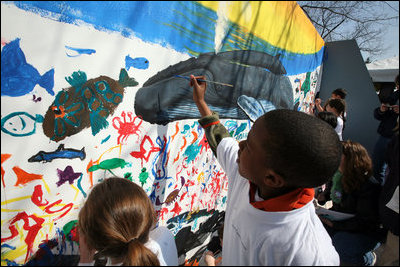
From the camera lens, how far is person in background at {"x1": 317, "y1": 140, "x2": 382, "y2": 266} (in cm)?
201

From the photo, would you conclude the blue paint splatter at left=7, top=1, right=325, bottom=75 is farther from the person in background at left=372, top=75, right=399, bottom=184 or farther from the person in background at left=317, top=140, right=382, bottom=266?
the person in background at left=372, top=75, right=399, bottom=184

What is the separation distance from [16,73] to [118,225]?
69 cm

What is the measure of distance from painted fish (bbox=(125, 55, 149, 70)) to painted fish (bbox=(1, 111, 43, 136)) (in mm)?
492

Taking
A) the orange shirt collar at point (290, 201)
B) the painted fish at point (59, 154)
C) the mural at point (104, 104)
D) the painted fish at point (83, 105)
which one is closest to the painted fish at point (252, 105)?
the mural at point (104, 104)

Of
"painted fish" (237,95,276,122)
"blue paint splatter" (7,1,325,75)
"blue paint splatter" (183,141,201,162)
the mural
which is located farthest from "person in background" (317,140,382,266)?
"blue paint splatter" (7,1,325,75)

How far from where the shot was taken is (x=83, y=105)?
1.17 meters

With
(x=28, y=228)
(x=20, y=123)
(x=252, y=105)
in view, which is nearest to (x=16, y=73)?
(x=20, y=123)

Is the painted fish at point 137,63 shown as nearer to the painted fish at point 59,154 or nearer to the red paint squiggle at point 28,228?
the painted fish at point 59,154

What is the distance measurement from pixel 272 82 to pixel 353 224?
5.21 feet

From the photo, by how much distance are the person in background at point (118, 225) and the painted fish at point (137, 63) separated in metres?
0.62

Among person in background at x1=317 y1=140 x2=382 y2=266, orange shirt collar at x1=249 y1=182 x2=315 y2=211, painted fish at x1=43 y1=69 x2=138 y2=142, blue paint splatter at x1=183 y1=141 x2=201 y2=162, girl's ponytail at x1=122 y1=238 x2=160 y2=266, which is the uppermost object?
painted fish at x1=43 y1=69 x2=138 y2=142

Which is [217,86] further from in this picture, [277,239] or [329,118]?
[329,118]

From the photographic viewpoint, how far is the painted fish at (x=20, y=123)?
3.10ft

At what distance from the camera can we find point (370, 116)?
5.02 m
